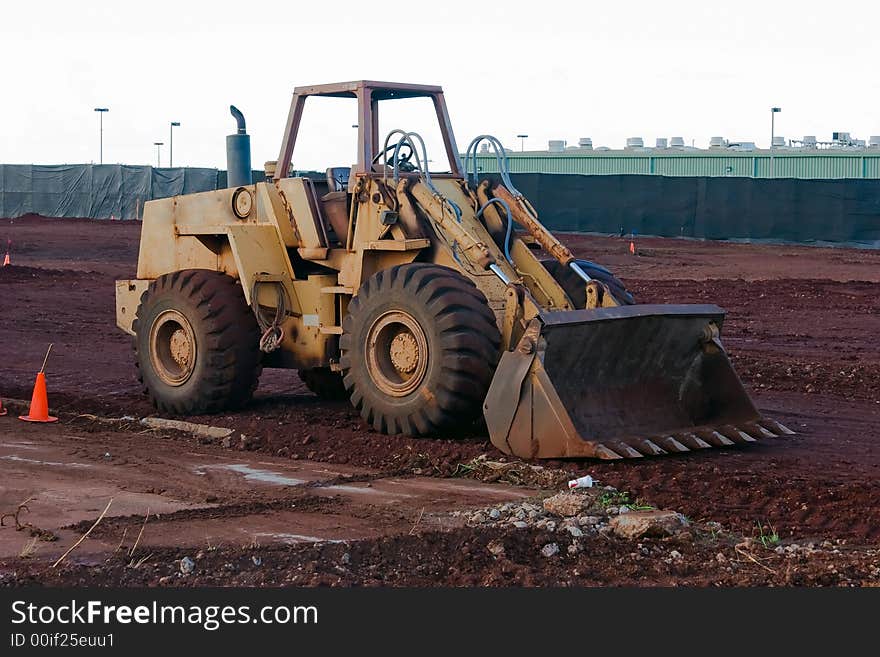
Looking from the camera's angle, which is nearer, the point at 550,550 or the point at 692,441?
the point at 550,550

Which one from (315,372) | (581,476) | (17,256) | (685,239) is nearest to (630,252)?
(685,239)

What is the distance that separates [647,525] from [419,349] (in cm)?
319

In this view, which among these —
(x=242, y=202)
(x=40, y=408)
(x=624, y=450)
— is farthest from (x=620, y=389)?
(x=40, y=408)

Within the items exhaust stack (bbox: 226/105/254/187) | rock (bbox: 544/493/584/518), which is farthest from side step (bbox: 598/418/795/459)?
exhaust stack (bbox: 226/105/254/187)

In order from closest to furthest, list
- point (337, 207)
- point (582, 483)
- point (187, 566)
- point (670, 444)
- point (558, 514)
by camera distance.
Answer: point (187, 566) < point (558, 514) < point (582, 483) < point (670, 444) < point (337, 207)

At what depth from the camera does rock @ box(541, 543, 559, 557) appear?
7027 mm

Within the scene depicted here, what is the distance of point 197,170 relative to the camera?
45.5m

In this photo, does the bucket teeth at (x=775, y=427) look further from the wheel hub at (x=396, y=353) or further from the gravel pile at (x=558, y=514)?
→ the wheel hub at (x=396, y=353)

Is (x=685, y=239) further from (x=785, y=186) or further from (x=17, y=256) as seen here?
(x=17, y=256)

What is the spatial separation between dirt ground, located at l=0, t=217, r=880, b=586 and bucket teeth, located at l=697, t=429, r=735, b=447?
99 millimetres

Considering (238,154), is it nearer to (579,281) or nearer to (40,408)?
(40,408)

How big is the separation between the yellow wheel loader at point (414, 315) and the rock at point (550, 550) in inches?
86.1

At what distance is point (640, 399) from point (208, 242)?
166 inches

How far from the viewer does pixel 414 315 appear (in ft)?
33.3
